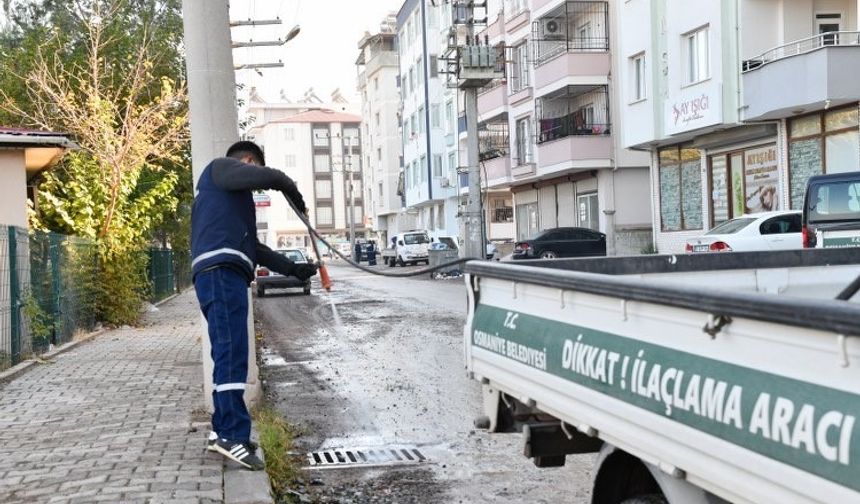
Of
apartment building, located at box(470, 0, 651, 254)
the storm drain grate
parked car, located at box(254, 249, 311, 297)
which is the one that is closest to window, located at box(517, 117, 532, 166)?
apartment building, located at box(470, 0, 651, 254)

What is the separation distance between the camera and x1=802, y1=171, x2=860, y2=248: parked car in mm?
14141

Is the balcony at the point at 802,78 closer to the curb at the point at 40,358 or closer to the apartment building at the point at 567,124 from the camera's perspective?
the apartment building at the point at 567,124

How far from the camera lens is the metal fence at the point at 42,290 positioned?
1103 cm

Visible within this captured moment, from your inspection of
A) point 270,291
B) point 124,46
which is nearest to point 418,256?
point 270,291

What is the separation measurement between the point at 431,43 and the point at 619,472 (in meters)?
59.8

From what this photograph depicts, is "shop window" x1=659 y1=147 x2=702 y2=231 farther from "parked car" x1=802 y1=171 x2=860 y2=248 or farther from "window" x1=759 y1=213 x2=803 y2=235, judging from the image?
"parked car" x1=802 y1=171 x2=860 y2=248

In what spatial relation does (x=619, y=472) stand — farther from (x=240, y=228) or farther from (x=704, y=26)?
(x=704, y=26)

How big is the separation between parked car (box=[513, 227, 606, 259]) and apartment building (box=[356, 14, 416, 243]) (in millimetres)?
46128

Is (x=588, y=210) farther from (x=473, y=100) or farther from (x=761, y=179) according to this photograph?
(x=761, y=179)

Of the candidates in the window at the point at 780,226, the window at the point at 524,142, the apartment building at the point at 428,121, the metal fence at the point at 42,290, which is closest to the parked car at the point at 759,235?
the window at the point at 780,226

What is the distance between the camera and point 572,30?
38.3 meters

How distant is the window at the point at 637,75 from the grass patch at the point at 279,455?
24.6 metres

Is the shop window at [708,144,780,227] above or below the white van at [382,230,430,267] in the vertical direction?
above

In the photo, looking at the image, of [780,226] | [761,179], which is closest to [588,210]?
[761,179]
